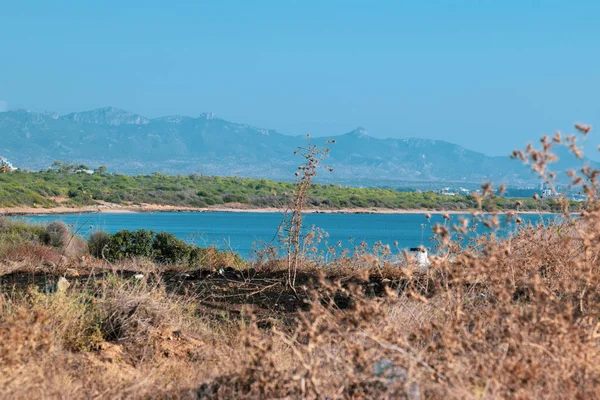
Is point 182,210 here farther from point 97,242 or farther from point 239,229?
point 97,242

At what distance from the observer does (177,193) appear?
79.7 m

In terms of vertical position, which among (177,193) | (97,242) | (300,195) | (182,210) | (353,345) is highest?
(300,195)

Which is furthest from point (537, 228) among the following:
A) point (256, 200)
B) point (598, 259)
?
point (256, 200)

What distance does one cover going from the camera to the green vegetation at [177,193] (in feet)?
214

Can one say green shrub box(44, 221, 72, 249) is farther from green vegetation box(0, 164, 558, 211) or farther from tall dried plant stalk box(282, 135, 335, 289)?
green vegetation box(0, 164, 558, 211)

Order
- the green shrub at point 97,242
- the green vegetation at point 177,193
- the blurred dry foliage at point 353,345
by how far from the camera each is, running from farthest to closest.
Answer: the green vegetation at point 177,193
the green shrub at point 97,242
the blurred dry foliage at point 353,345

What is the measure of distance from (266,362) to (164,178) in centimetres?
9261

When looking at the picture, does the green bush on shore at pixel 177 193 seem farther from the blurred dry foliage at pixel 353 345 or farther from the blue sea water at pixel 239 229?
the blurred dry foliage at pixel 353 345

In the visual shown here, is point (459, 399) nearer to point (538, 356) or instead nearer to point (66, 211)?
point (538, 356)

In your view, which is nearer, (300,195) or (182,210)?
(300,195)

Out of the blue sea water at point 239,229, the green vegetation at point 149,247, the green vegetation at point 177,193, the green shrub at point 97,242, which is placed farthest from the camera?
the green vegetation at point 177,193

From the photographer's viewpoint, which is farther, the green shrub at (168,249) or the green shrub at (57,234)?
the green shrub at (57,234)

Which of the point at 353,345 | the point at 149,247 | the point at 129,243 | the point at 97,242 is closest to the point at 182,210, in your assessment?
the point at 97,242

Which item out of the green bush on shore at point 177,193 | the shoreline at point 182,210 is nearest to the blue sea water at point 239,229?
the shoreline at point 182,210
